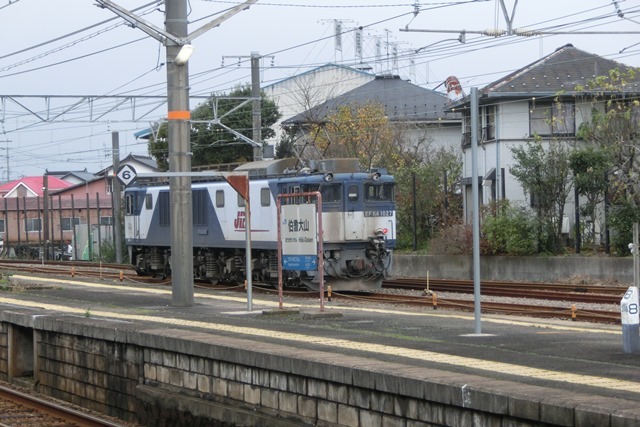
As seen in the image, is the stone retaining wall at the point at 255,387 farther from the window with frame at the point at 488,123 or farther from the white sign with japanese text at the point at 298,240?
the window with frame at the point at 488,123

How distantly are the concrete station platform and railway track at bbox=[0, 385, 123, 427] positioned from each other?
614mm

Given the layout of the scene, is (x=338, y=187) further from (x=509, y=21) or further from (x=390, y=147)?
(x=390, y=147)

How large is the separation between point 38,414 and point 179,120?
718cm

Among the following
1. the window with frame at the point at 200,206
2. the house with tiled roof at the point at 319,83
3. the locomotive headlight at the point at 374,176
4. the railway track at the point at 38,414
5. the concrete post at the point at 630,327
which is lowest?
the railway track at the point at 38,414

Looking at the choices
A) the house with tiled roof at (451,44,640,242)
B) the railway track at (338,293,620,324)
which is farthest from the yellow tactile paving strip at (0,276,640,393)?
the house with tiled roof at (451,44,640,242)

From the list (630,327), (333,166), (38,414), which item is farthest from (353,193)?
(630,327)

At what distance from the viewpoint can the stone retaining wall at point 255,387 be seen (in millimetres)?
8211

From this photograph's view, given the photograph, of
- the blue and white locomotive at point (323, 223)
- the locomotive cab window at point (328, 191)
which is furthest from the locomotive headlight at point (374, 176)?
the locomotive cab window at point (328, 191)

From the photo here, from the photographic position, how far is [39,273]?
3484 centimetres

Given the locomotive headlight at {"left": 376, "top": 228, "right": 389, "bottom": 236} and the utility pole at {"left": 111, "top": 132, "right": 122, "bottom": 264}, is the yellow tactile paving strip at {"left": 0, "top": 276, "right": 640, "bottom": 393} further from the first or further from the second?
the utility pole at {"left": 111, "top": 132, "right": 122, "bottom": 264}

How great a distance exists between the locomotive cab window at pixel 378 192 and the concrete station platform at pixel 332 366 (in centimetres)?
733

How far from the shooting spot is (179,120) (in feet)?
65.0

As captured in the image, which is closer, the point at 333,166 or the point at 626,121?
the point at 333,166

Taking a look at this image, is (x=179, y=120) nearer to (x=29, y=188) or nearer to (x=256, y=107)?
(x=256, y=107)
